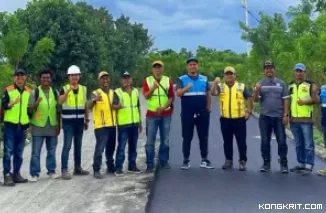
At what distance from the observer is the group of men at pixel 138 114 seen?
1067cm

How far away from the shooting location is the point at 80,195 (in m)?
9.52

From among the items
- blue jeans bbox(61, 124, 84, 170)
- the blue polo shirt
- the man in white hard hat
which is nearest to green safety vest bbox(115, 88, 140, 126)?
the man in white hard hat

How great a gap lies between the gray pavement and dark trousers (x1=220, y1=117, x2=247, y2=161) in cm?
157

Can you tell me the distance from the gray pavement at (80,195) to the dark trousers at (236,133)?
157cm

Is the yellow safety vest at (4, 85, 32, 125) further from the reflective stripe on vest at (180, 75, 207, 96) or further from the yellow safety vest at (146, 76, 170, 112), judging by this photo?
the reflective stripe on vest at (180, 75, 207, 96)

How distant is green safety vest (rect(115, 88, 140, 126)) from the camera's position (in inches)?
436

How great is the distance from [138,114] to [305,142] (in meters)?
2.97

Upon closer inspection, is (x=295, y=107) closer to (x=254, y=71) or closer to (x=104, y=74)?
(x=104, y=74)

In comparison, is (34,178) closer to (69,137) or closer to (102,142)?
(69,137)

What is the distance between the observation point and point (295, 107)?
11047 millimetres

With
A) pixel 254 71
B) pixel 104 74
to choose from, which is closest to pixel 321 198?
pixel 104 74

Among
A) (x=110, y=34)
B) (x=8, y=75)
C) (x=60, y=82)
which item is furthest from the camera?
(x=110, y=34)

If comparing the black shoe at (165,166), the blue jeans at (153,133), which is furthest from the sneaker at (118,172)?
the black shoe at (165,166)

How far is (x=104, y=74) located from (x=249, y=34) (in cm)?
2091
